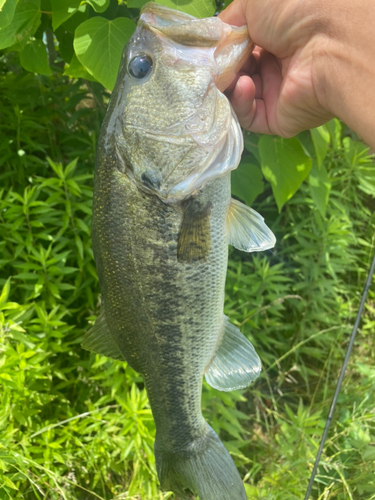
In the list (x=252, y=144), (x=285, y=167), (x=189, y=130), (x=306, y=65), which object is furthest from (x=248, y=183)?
(x=189, y=130)

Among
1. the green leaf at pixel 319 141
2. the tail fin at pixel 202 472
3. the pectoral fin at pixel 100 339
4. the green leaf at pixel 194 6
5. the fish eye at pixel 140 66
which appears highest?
the green leaf at pixel 194 6

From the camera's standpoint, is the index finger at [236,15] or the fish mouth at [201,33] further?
the index finger at [236,15]

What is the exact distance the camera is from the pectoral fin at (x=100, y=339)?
129cm

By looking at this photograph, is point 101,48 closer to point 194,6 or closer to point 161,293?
point 194,6

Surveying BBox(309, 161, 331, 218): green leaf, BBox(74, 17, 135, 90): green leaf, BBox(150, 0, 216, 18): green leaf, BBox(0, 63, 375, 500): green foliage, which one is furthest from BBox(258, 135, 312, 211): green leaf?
BBox(74, 17, 135, 90): green leaf

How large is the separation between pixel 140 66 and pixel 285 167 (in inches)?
32.6

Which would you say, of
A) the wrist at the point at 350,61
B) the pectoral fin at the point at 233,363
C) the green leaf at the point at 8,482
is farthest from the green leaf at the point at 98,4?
the green leaf at the point at 8,482

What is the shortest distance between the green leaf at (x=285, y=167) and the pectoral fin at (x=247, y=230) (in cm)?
49

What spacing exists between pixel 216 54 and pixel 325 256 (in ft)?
6.27

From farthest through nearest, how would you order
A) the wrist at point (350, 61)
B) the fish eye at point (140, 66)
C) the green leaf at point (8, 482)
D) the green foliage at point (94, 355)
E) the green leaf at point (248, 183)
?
the green leaf at point (248, 183) < the green foliage at point (94, 355) < the green leaf at point (8, 482) < the fish eye at point (140, 66) < the wrist at point (350, 61)

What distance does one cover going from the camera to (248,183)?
195 centimetres

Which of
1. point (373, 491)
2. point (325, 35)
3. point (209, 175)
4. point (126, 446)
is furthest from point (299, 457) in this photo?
point (325, 35)

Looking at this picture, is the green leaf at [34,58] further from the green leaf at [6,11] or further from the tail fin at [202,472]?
the tail fin at [202,472]

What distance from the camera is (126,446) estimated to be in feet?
6.09
